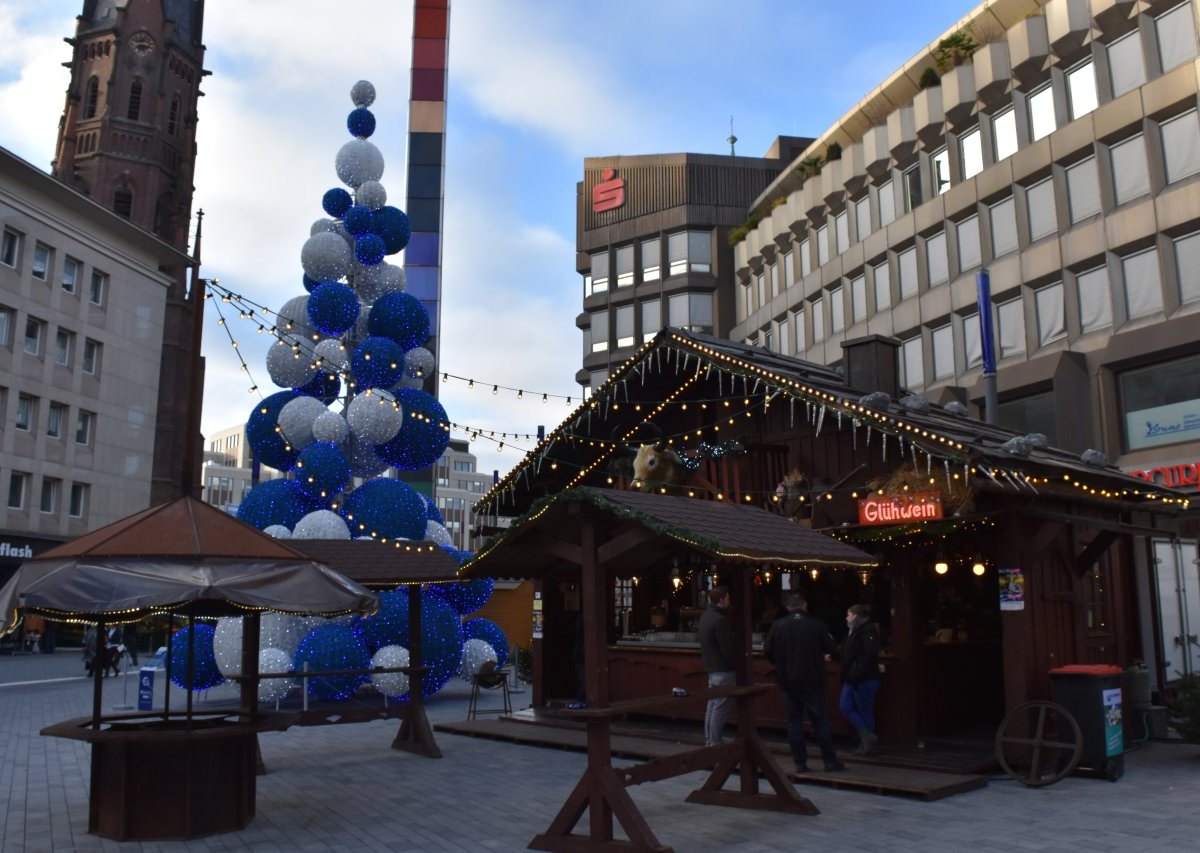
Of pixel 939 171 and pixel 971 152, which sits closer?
pixel 971 152

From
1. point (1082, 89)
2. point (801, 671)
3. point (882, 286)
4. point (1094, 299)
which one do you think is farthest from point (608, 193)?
point (801, 671)

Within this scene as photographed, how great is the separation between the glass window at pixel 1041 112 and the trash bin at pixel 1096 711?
1930cm

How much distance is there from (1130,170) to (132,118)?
209 ft

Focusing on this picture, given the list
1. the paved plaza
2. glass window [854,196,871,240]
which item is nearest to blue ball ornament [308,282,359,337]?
the paved plaza

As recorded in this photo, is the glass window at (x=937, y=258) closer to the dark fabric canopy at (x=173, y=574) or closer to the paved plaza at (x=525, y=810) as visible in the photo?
the paved plaza at (x=525, y=810)

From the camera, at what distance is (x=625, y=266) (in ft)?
173

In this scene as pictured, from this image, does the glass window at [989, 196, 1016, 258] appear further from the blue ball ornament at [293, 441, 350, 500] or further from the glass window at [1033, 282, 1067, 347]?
the blue ball ornament at [293, 441, 350, 500]

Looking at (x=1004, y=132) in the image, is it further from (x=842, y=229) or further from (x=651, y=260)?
(x=651, y=260)

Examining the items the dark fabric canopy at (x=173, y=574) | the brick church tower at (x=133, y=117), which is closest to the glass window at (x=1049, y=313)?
the dark fabric canopy at (x=173, y=574)

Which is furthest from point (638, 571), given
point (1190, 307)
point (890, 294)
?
point (890, 294)

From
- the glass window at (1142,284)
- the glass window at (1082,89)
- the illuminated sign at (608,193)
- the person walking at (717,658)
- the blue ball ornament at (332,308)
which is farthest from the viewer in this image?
the illuminated sign at (608,193)

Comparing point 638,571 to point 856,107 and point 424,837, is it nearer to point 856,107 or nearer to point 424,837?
point 424,837

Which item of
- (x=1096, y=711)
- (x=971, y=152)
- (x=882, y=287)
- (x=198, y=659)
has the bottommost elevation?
(x=1096, y=711)

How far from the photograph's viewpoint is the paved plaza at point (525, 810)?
823 centimetres
